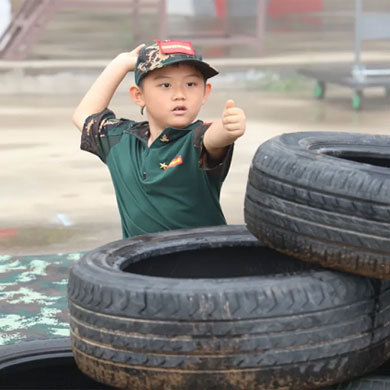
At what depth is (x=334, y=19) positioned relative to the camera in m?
25.7

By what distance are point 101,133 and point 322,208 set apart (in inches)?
52.7

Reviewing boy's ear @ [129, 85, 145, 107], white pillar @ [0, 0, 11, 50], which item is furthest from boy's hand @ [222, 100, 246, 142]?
white pillar @ [0, 0, 11, 50]

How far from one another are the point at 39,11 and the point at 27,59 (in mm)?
814

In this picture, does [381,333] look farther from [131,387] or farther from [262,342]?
[131,387]

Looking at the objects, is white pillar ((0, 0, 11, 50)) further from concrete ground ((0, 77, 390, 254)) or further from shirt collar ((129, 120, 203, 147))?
shirt collar ((129, 120, 203, 147))

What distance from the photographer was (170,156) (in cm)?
375

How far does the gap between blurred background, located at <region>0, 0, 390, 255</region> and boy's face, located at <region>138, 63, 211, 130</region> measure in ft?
7.83

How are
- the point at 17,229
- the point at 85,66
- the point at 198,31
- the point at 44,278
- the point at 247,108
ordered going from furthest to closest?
the point at 198,31 < the point at 85,66 < the point at 247,108 < the point at 17,229 < the point at 44,278

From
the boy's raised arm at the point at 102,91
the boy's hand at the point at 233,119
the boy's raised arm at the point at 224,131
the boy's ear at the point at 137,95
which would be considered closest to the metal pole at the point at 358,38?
the boy's raised arm at the point at 102,91

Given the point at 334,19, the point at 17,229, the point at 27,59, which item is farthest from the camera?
the point at 334,19

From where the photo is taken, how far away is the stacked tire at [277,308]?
9.39ft

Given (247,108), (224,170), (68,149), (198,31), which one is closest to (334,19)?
(198,31)

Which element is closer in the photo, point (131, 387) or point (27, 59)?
point (131, 387)

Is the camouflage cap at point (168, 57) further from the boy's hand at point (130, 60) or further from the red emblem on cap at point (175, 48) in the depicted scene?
the boy's hand at point (130, 60)
